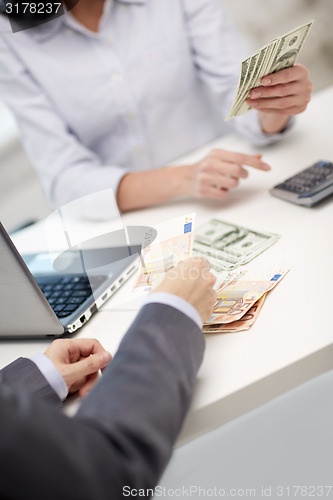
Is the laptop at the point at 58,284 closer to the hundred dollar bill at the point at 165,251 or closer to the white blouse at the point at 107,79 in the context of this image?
the hundred dollar bill at the point at 165,251

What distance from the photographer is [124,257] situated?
0.94 meters

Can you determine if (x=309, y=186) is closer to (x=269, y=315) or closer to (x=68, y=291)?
(x=269, y=315)

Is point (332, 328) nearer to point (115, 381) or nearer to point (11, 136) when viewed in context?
point (115, 381)

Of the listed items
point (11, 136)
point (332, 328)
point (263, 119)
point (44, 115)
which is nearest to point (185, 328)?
point (332, 328)

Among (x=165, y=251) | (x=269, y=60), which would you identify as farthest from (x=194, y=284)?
(x=269, y=60)

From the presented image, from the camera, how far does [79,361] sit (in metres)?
0.69

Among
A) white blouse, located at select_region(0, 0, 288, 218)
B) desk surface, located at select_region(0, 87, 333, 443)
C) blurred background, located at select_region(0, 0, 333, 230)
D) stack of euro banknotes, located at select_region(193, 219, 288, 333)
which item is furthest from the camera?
blurred background, located at select_region(0, 0, 333, 230)

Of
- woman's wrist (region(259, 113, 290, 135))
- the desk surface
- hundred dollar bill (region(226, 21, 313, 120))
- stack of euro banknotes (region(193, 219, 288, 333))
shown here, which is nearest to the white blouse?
woman's wrist (region(259, 113, 290, 135))

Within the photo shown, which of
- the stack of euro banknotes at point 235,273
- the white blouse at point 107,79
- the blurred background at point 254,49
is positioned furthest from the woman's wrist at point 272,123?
the blurred background at point 254,49

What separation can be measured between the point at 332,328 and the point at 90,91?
3.28 ft

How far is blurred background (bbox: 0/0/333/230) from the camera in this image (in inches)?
97.6

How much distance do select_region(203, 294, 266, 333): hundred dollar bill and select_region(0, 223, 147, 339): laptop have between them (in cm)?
24

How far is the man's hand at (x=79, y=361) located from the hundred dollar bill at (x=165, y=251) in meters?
0.14

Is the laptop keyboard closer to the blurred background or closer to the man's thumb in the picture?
the man's thumb
